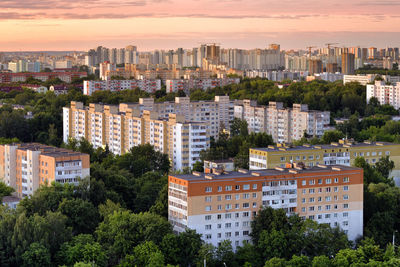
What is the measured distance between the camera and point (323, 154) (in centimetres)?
1526

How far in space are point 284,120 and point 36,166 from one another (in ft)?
35.6

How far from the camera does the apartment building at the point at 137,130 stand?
1830 cm

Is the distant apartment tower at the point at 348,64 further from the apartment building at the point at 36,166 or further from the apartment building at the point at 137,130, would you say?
the apartment building at the point at 36,166

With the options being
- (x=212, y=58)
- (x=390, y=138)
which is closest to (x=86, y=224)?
(x=390, y=138)

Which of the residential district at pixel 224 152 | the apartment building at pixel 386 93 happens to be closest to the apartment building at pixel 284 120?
the residential district at pixel 224 152

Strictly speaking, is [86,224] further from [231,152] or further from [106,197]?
[231,152]

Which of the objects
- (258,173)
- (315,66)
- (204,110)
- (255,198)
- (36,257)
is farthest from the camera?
(315,66)

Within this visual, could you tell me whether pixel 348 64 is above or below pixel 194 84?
above

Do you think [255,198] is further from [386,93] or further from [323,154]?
[386,93]

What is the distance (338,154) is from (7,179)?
21.8ft

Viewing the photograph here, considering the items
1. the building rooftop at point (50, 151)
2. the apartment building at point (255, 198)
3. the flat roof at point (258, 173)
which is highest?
the building rooftop at point (50, 151)

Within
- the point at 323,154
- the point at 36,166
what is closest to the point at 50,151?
the point at 36,166

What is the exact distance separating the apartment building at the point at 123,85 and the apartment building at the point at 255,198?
2278cm

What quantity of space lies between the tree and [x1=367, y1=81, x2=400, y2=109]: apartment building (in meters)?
21.1
